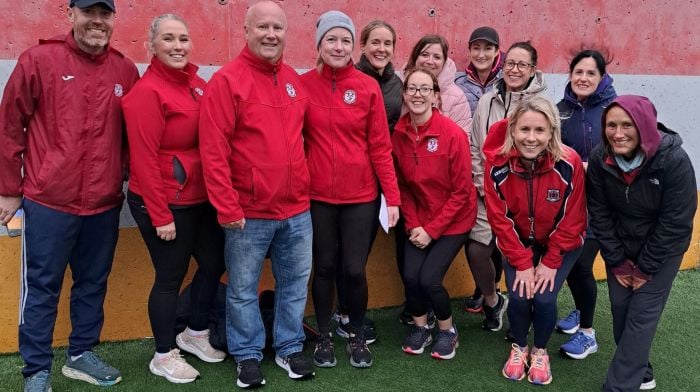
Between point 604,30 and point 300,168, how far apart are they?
3307 mm

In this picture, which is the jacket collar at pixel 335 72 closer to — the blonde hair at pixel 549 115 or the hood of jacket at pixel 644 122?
the blonde hair at pixel 549 115

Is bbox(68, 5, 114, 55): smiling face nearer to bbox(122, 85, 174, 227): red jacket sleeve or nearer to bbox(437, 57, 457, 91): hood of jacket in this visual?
bbox(122, 85, 174, 227): red jacket sleeve

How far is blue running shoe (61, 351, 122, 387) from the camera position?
3.44 metres

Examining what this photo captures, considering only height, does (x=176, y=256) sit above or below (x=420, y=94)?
below

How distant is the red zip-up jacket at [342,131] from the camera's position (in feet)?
11.1

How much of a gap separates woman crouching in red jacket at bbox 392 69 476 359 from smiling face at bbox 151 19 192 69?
131 cm

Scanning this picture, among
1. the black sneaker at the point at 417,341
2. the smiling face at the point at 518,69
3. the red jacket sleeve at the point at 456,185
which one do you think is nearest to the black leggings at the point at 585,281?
the red jacket sleeve at the point at 456,185

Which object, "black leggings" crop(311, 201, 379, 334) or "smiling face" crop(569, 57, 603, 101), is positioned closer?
"black leggings" crop(311, 201, 379, 334)

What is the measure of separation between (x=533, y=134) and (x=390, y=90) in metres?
0.98

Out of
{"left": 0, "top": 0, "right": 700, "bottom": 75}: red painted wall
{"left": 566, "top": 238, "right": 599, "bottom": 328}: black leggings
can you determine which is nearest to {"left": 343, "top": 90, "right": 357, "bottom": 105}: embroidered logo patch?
{"left": 0, "top": 0, "right": 700, "bottom": 75}: red painted wall

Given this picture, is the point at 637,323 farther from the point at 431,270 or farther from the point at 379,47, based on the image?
the point at 379,47

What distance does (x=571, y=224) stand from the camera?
3.43 metres

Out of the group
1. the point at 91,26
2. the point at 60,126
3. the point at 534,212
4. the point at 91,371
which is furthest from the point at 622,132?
the point at 91,371

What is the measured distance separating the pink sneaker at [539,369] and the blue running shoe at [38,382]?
8.83 ft
